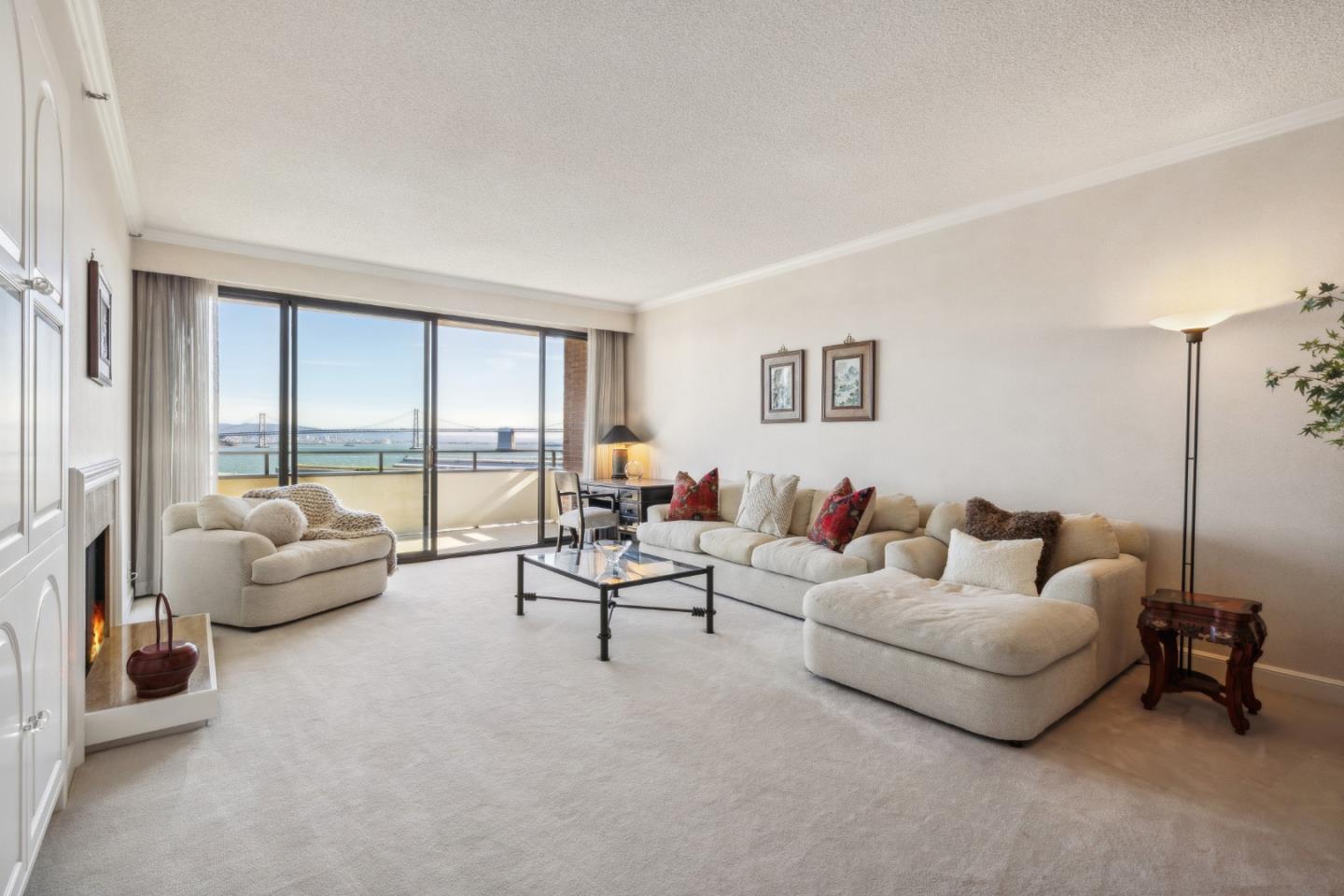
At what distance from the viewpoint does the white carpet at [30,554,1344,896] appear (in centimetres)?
181

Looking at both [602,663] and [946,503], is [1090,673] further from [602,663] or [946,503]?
[602,663]

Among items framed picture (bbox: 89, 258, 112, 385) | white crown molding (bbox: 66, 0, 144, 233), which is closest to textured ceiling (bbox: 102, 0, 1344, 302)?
white crown molding (bbox: 66, 0, 144, 233)

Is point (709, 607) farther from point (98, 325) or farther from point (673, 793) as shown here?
point (98, 325)

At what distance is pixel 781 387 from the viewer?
220 inches

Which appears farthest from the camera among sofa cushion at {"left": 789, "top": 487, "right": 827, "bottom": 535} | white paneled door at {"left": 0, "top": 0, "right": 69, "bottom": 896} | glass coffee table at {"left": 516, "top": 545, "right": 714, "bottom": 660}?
sofa cushion at {"left": 789, "top": 487, "right": 827, "bottom": 535}

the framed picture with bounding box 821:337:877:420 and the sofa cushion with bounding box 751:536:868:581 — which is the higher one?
the framed picture with bounding box 821:337:877:420

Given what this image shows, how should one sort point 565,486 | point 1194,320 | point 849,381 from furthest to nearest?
point 565,486 < point 849,381 < point 1194,320

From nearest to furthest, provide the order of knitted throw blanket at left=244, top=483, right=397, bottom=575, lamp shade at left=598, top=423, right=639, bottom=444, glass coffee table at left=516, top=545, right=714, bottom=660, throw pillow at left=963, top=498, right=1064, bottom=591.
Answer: throw pillow at left=963, top=498, right=1064, bottom=591, glass coffee table at left=516, top=545, right=714, bottom=660, knitted throw blanket at left=244, top=483, right=397, bottom=575, lamp shade at left=598, top=423, right=639, bottom=444

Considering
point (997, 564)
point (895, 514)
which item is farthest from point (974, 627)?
point (895, 514)

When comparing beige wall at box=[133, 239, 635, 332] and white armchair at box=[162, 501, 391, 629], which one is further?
beige wall at box=[133, 239, 635, 332]

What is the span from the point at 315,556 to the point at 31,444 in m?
2.78

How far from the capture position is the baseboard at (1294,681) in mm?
2967

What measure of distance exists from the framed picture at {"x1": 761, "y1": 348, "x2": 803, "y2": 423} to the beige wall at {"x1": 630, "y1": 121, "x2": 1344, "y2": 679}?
0.11 metres

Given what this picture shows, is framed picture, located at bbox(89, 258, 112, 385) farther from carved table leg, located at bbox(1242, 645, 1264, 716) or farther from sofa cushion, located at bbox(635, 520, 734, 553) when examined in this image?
carved table leg, located at bbox(1242, 645, 1264, 716)
